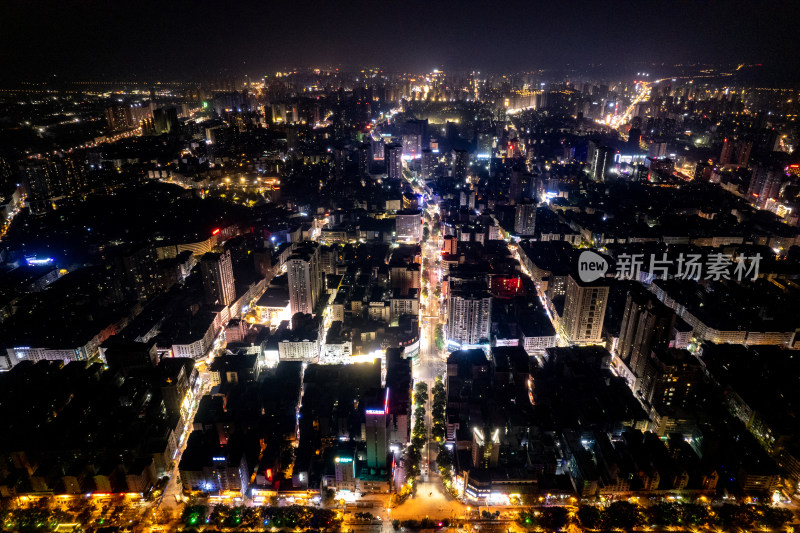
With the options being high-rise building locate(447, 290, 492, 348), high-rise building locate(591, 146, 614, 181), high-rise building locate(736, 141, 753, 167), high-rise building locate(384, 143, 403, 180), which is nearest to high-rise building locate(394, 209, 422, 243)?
→ high-rise building locate(447, 290, 492, 348)

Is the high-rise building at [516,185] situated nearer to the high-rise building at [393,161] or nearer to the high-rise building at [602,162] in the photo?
the high-rise building at [602,162]

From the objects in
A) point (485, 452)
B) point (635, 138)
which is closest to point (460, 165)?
point (635, 138)

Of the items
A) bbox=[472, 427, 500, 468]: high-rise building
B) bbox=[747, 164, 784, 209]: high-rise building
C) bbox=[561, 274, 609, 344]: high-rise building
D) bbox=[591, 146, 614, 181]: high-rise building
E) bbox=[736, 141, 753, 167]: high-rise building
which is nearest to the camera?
bbox=[472, 427, 500, 468]: high-rise building

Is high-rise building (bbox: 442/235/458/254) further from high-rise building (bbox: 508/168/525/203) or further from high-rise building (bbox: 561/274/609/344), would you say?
high-rise building (bbox: 508/168/525/203)

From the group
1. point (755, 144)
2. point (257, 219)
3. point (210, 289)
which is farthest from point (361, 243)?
point (755, 144)

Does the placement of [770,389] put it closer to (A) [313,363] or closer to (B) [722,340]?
(B) [722,340]

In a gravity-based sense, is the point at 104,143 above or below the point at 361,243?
above

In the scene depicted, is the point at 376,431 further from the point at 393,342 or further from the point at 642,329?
the point at 642,329
